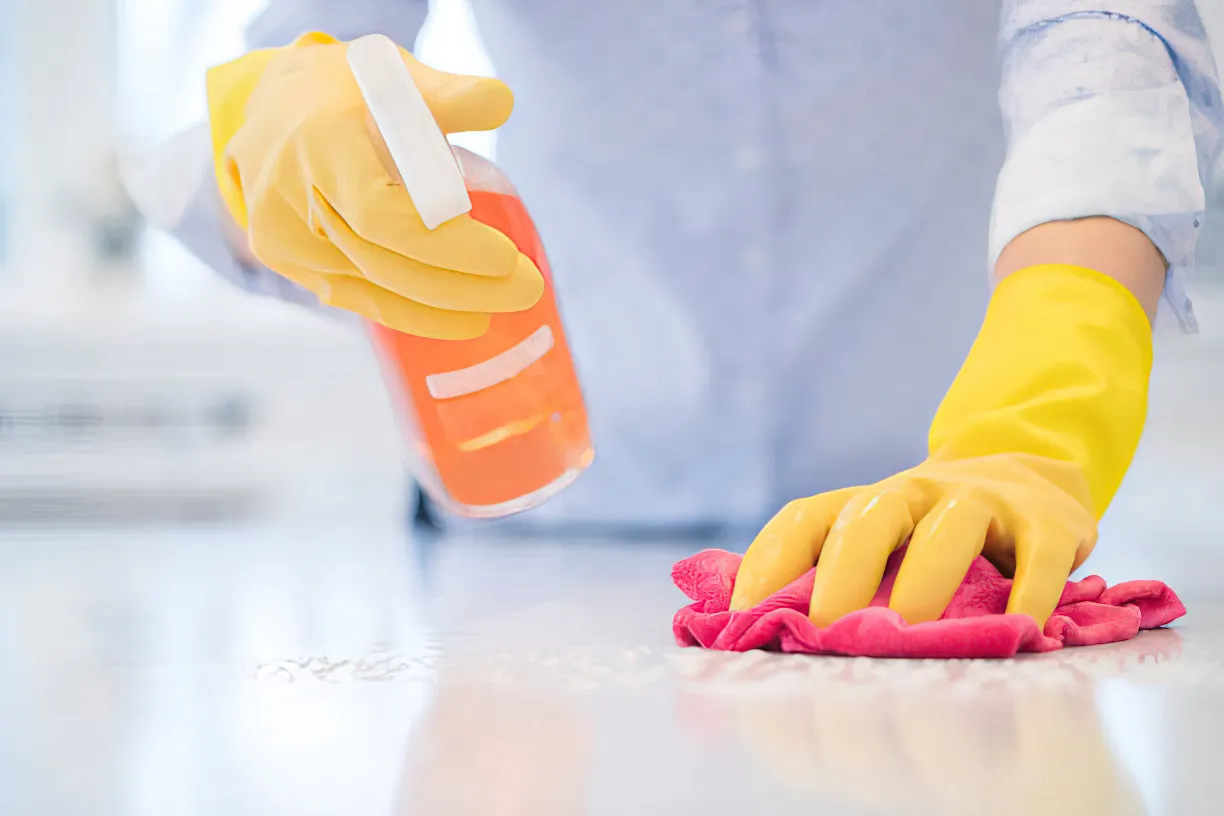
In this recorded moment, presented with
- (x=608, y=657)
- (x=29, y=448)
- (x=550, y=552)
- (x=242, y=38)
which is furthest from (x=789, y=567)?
(x=29, y=448)

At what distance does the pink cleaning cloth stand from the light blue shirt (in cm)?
47

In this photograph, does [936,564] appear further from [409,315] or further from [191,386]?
[191,386]

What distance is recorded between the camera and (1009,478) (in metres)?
0.62

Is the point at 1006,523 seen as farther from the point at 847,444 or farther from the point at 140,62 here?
the point at 140,62

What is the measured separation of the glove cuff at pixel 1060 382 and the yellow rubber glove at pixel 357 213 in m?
0.28

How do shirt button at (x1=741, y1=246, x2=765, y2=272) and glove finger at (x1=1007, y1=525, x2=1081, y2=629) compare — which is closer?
glove finger at (x1=1007, y1=525, x2=1081, y2=629)

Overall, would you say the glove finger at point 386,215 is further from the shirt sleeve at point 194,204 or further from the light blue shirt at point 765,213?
the light blue shirt at point 765,213

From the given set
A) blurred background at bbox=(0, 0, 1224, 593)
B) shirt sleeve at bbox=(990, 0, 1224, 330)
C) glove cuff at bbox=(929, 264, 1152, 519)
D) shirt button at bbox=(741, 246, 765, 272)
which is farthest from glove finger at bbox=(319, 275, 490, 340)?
blurred background at bbox=(0, 0, 1224, 593)

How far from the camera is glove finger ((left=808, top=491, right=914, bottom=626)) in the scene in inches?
21.3

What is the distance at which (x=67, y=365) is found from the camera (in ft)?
8.29

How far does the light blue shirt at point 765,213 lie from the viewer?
1074 mm

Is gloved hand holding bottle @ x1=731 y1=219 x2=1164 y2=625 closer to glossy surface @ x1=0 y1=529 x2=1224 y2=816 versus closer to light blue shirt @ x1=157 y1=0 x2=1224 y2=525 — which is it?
glossy surface @ x1=0 y1=529 x2=1224 y2=816

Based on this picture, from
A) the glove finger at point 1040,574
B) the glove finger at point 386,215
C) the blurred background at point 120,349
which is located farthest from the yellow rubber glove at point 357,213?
the blurred background at point 120,349

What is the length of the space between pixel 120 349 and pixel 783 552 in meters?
2.26
